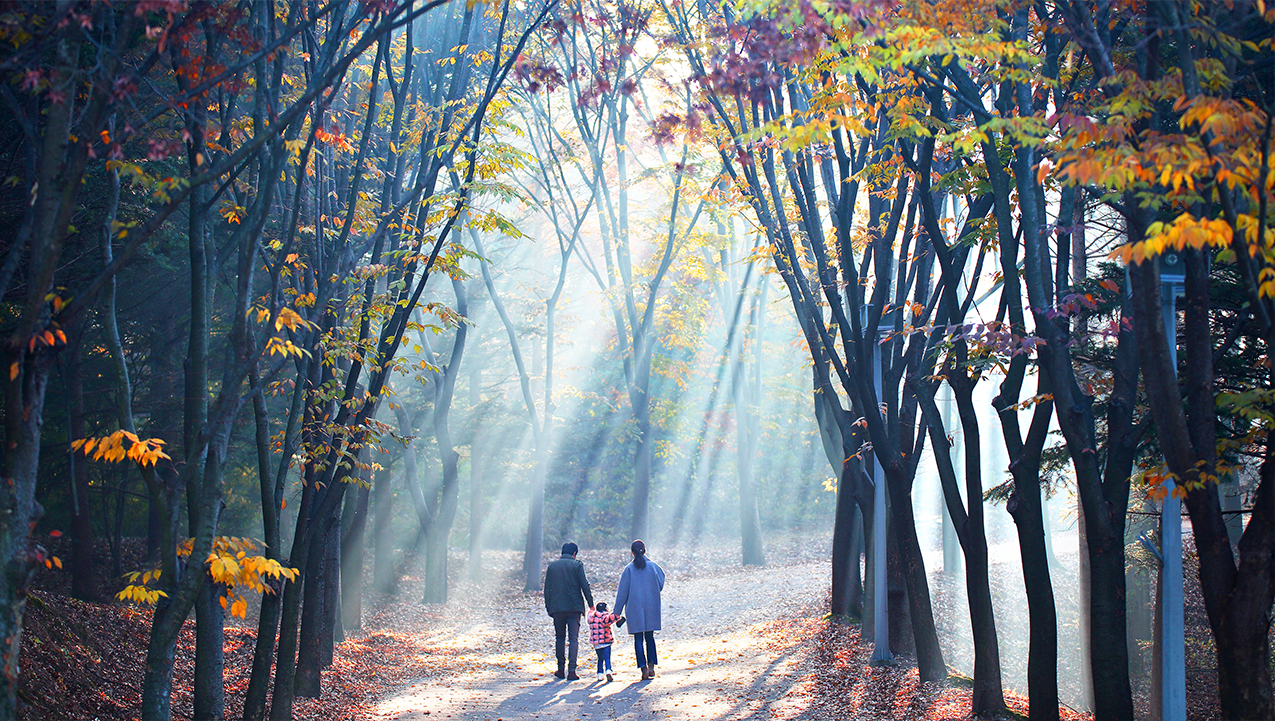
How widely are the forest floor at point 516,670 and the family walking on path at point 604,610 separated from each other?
33 centimetres

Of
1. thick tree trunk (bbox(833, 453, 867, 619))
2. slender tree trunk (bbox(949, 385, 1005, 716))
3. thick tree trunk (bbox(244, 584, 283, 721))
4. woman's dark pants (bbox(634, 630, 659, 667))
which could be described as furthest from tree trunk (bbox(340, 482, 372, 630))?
slender tree trunk (bbox(949, 385, 1005, 716))

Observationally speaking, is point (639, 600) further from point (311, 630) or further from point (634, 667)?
point (311, 630)

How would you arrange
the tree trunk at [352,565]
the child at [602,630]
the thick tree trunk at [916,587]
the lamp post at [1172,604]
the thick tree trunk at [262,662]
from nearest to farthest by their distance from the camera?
the lamp post at [1172,604] → the thick tree trunk at [262,662] → the thick tree trunk at [916,587] → the child at [602,630] → the tree trunk at [352,565]

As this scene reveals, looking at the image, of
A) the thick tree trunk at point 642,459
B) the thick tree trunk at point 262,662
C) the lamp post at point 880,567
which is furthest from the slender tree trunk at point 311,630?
the thick tree trunk at point 642,459

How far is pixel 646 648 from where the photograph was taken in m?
11.4

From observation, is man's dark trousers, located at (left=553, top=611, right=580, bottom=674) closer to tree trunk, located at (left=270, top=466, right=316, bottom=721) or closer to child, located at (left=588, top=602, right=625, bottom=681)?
child, located at (left=588, top=602, right=625, bottom=681)

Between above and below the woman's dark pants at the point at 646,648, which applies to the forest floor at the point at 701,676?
below

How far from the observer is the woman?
440 inches

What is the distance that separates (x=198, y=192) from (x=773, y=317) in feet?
78.3

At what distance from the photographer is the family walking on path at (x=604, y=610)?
11156 mm

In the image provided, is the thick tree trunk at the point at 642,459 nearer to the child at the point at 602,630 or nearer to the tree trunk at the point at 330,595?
the tree trunk at the point at 330,595

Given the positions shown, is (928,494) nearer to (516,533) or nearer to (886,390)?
(516,533)

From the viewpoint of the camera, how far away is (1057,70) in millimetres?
6812

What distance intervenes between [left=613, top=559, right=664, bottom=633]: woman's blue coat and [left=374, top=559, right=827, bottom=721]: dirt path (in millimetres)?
728
